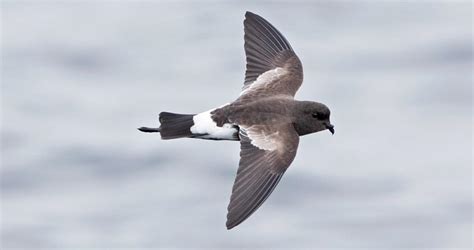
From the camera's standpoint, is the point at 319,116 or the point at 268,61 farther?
the point at 268,61

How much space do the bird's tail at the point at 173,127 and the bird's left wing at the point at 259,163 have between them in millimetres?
431

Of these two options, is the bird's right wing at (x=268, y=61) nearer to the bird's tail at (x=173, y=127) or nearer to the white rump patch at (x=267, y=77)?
the white rump patch at (x=267, y=77)

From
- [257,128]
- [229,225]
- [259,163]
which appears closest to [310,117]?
[257,128]

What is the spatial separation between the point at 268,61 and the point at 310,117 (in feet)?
3.88

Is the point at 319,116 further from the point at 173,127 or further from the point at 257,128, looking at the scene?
the point at 173,127

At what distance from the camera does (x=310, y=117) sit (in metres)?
8.57

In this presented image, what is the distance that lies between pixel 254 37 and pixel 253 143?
5.21 ft

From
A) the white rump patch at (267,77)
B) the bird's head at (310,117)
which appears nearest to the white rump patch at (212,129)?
the bird's head at (310,117)

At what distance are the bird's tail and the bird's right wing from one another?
2.72ft

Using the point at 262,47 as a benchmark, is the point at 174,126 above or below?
below

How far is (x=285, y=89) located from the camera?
9312mm

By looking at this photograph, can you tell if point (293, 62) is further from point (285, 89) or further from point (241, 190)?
Result: point (241, 190)

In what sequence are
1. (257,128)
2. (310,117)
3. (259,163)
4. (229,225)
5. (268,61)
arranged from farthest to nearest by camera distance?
(268,61), (310,117), (257,128), (259,163), (229,225)

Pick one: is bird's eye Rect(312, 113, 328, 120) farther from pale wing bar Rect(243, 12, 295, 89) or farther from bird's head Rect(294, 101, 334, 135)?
pale wing bar Rect(243, 12, 295, 89)
